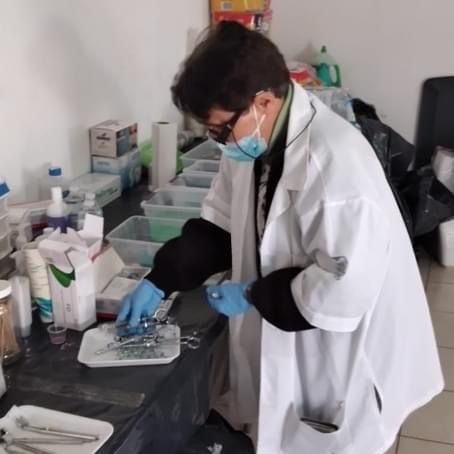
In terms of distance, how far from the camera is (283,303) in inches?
42.1

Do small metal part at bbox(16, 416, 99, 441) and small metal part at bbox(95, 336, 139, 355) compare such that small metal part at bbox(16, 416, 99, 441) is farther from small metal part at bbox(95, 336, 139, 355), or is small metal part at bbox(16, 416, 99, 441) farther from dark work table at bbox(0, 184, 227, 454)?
small metal part at bbox(95, 336, 139, 355)

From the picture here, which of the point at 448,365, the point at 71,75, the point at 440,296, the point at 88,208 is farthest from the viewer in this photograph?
the point at 440,296

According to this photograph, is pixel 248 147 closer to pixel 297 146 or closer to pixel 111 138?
pixel 297 146

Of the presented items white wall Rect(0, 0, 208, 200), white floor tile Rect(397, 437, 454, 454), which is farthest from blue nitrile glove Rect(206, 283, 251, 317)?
white floor tile Rect(397, 437, 454, 454)

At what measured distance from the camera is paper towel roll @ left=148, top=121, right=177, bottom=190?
198cm

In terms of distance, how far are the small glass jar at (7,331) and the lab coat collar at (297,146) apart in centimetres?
50

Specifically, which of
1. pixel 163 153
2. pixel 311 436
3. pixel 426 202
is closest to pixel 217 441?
pixel 311 436

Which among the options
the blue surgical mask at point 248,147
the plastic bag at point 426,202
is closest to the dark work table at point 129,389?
the blue surgical mask at point 248,147

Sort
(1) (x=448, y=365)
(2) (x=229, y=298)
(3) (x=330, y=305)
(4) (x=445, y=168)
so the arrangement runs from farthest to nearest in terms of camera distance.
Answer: (4) (x=445, y=168), (1) (x=448, y=365), (2) (x=229, y=298), (3) (x=330, y=305)

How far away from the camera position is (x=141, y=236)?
1.69 meters

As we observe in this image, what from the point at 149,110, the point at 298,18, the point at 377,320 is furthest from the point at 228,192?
the point at 298,18

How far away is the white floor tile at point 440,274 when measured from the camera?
2.90 metres

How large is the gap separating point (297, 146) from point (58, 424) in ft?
1.94

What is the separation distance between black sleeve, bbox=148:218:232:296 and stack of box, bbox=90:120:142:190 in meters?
0.71
